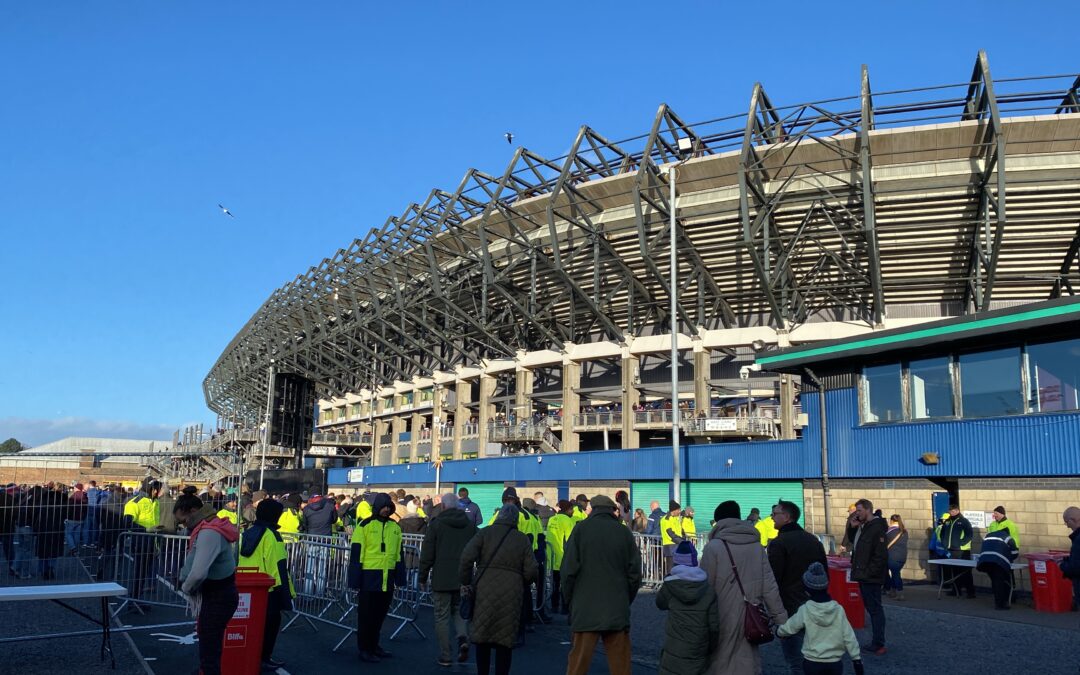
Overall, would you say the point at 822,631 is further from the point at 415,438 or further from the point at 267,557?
the point at 415,438

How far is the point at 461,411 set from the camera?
4709 centimetres

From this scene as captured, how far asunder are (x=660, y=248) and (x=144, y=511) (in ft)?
74.0

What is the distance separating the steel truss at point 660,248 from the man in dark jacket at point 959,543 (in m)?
8.92

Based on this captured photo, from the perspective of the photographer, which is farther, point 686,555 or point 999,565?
point 999,565

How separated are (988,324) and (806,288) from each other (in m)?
17.0

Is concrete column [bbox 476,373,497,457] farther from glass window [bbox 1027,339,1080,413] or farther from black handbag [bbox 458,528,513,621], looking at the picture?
black handbag [bbox 458,528,513,621]

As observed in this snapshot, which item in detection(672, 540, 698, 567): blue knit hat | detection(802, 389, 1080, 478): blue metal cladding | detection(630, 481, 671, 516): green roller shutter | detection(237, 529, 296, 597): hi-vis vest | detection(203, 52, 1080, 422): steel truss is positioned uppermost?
detection(203, 52, 1080, 422): steel truss

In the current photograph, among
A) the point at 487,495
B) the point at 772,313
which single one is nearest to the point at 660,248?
the point at 772,313

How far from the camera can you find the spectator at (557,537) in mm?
11531

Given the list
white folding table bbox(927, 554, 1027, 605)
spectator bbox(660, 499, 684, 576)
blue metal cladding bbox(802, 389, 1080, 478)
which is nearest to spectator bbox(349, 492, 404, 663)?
spectator bbox(660, 499, 684, 576)

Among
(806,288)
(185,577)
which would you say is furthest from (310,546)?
(806,288)

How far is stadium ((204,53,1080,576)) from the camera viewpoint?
53.4 ft

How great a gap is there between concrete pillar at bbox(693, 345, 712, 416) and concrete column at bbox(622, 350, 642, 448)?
3.09m

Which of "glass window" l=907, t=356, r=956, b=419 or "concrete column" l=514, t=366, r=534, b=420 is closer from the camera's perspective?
"glass window" l=907, t=356, r=956, b=419
